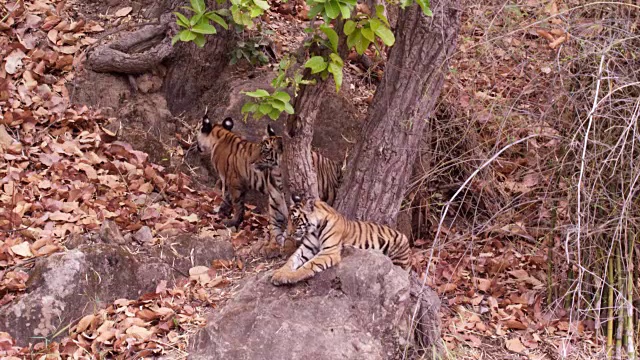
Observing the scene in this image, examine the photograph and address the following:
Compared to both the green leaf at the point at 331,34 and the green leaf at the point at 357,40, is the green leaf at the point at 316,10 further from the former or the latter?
the green leaf at the point at 357,40

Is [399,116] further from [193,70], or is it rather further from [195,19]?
[193,70]

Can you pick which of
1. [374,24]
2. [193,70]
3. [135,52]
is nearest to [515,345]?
[374,24]

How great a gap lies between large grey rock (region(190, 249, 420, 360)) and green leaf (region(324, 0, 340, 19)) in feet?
6.07

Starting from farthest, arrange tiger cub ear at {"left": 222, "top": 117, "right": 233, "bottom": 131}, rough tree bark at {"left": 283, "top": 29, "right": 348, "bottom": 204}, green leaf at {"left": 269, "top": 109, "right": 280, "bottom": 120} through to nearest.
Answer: tiger cub ear at {"left": 222, "top": 117, "right": 233, "bottom": 131} < rough tree bark at {"left": 283, "top": 29, "right": 348, "bottom": 204} < green leaf at {"left": 269, "top": 109, "right": 280, "bottom": 120}

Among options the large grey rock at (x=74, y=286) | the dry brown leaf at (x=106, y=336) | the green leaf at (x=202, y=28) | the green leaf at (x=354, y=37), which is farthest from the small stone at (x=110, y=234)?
the green leaf at (x=354, y=37)

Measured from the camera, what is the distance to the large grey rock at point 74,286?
16.9 ft

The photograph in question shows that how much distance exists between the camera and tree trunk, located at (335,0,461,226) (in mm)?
5863

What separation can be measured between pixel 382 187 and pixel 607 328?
197 cm

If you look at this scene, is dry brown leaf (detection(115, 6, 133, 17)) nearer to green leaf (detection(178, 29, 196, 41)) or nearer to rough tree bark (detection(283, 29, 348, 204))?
rough tree bark (detection(283, 29, 348, 204))

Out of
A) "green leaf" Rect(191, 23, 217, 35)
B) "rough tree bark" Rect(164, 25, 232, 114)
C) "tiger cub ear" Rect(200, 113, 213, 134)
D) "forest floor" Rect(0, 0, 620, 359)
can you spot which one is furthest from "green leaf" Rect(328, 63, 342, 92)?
"rough tree bark" Rect(164, 25, 232, 114)

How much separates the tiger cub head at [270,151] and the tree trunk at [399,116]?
0.88m

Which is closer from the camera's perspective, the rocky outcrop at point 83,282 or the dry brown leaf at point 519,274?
the rocky outcrop at point 83,282

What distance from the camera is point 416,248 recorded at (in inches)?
285

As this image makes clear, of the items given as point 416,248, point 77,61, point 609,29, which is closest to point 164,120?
point 77,61
